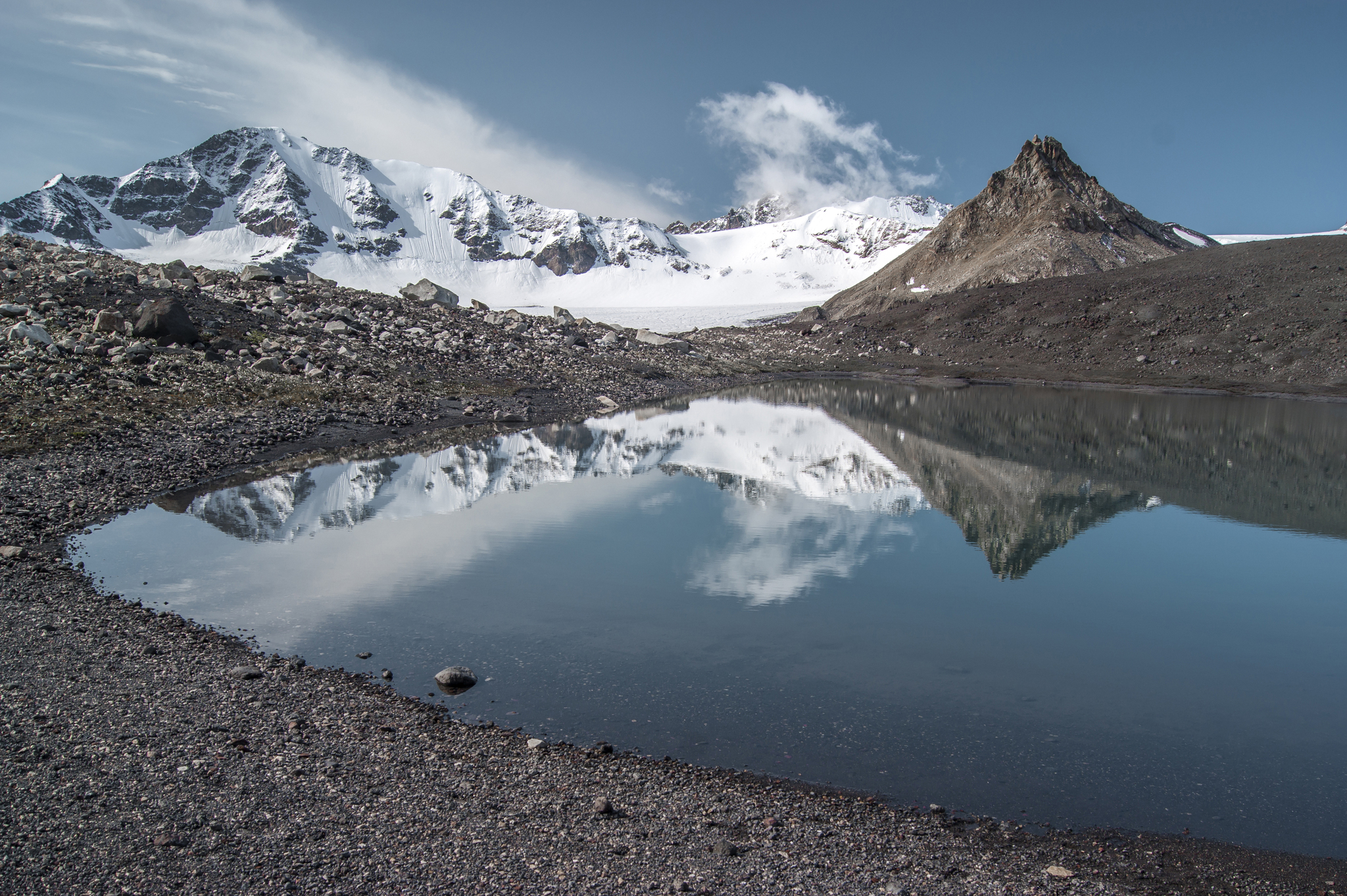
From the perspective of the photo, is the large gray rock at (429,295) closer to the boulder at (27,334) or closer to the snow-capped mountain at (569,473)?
the snow-capped mountain at (569,473)

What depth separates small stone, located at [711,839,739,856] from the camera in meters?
5.84

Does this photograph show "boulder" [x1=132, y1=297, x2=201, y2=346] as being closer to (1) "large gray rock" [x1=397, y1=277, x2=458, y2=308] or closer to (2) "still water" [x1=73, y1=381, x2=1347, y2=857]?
(2) "still water" [x1=73, y1=381, x2=1347, y2=857]

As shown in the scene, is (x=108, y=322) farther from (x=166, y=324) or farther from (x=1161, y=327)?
(x=1161, y=327)

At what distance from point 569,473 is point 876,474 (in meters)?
9.94

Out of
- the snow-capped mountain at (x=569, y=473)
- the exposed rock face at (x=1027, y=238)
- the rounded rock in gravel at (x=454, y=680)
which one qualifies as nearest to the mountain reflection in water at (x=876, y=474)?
the snow-capped mountain at (x=569, y=473)

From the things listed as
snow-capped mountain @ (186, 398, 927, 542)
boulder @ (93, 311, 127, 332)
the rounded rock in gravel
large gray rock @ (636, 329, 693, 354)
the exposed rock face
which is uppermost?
the exposed rock face

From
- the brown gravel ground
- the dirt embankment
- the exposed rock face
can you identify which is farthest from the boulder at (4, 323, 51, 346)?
the exposed rock face

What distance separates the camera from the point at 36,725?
707cm

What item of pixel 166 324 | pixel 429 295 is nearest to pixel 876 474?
pixel 166 324

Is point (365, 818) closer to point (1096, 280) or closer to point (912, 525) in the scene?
point (912, 525)

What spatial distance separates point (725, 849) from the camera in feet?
19.3

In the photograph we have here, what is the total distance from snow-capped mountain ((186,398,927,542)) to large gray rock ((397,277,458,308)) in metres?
26.9

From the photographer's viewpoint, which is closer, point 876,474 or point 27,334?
point 876,474

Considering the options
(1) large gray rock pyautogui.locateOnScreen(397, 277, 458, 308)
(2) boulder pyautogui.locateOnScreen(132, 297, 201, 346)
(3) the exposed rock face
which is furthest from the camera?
(3) the exposed rock face
